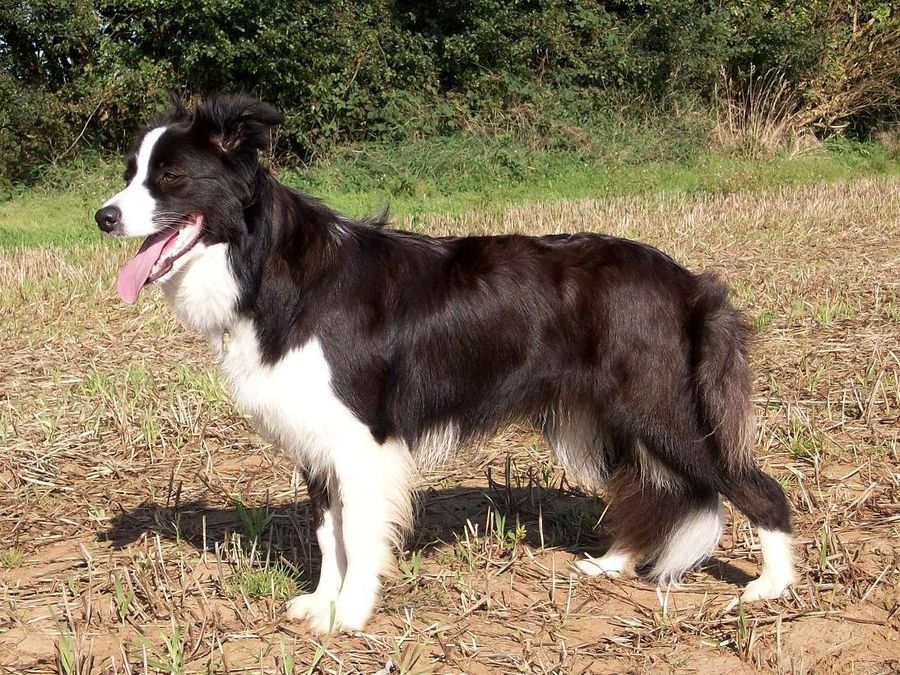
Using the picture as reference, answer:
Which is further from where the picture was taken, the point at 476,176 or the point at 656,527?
the point at 476,176

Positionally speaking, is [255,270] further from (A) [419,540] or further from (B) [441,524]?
(B) [441,524]

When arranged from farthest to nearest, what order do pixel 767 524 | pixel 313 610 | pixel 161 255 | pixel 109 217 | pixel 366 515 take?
1. pixel 767 524
2. pixel 313 610
3. pixel 366 515
4. pixel 161 255
5. pixel 109 217

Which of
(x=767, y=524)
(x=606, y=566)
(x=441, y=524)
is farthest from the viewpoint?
(x=441, y=524)

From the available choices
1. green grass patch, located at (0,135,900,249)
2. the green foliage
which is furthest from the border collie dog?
the green foliage

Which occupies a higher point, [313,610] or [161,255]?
[161,255]

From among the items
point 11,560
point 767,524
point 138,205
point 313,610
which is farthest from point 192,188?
point 767,524

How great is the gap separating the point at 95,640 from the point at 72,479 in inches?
67.5

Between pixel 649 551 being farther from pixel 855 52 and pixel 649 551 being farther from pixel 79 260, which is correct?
pixel 855 52

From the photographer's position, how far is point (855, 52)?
856 inches

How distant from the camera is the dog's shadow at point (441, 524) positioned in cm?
422

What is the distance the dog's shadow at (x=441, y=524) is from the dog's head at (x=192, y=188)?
1.30m

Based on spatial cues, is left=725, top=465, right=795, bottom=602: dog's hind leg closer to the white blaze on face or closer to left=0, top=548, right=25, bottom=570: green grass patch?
the white blaze on face

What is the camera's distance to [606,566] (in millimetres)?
4145

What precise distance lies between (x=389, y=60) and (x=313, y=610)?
53.3 ft
